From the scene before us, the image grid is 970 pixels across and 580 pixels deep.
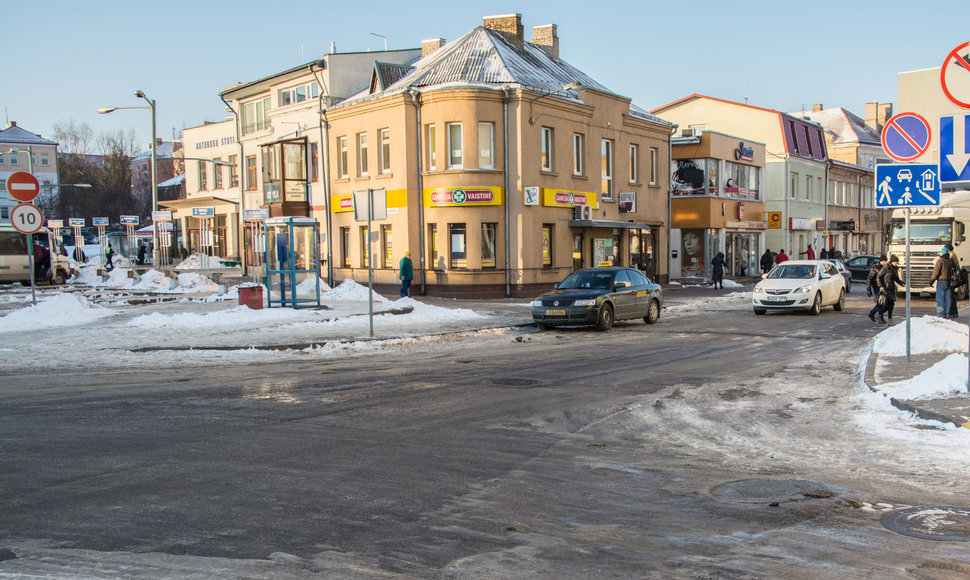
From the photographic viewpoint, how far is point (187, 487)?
5801 mm

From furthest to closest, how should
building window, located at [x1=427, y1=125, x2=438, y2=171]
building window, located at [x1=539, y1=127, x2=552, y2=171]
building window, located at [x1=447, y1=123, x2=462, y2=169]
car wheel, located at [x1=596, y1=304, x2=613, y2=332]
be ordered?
building window, located at [x1=539, y1=127, x2=552, y2=171] < building window, located at [x1=427, y1=125, x2=438, y2=171] < building window, located at [x1=447, y1=123, x2=462, y2=169] < car wheel, located at [x1=596, y1=304, x2=613, y2=332]

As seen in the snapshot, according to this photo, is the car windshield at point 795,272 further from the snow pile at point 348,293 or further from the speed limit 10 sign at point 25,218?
the speed limit 10 sign at point 25,218

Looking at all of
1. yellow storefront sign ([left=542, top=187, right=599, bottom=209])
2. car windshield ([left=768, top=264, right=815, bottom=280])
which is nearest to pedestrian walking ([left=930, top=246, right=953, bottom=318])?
car windshield ([left=768, top=264, right=815, bottom=280])

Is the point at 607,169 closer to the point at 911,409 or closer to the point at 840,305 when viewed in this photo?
the point at 840,305

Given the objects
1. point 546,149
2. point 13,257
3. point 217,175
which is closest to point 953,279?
point 546,149

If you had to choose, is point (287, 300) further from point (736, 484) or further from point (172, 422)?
point (736, 484)

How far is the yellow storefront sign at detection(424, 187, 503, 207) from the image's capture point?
90.6 ft

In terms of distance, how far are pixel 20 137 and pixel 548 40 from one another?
80.6 metres

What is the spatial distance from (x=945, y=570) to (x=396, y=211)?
26240mm

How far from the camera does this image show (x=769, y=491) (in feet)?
19.0

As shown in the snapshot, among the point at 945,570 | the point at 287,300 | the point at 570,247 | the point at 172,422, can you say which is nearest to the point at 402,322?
the point at 287,300

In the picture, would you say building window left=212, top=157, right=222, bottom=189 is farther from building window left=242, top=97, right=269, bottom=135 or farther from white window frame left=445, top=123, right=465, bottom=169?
white window frame left=445, top=123, right=465, bottom=169

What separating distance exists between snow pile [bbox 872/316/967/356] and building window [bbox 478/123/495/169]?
17.0m

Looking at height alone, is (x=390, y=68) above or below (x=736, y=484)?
above
